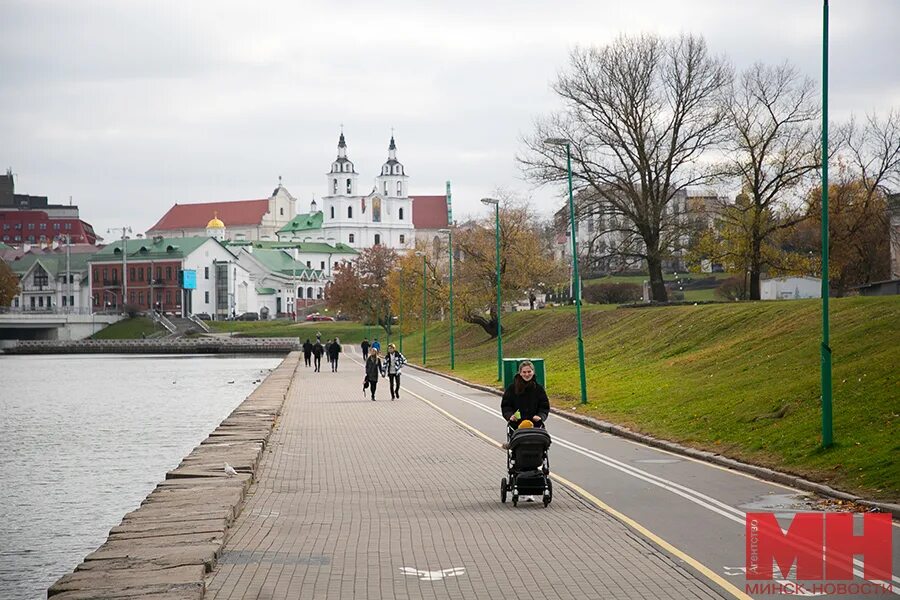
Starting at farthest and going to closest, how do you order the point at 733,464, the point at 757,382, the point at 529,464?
the point at 757,382 → the point at 733,464 → the point at 529,464

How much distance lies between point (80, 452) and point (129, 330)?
425 ft

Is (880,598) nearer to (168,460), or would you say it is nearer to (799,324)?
(168,460)

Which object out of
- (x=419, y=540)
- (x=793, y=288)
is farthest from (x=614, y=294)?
(x=419, y=540)

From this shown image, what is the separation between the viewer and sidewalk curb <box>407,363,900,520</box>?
15867mm

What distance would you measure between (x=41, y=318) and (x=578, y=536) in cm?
13933

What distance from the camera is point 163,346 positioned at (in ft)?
465

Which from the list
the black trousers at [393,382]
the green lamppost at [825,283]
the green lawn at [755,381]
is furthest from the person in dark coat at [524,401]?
the black trousers at [393,382]

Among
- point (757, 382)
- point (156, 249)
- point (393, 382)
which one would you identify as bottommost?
point (393, 382)

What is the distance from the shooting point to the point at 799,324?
3816 centimetres

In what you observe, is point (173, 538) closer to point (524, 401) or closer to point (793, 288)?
point (524, 401)

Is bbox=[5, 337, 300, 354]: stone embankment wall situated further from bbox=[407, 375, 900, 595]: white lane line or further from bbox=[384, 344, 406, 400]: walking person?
bbox=[407, 375, 900, 595]: white lane line

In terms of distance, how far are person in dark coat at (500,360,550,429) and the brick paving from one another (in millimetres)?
1140

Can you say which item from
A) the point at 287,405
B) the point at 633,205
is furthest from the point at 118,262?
the point at 287,405

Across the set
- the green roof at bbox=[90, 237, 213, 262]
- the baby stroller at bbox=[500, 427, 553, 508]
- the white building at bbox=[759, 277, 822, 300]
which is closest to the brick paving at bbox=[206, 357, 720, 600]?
the baby stroller at bbox=[500, 427, 553, 508]
